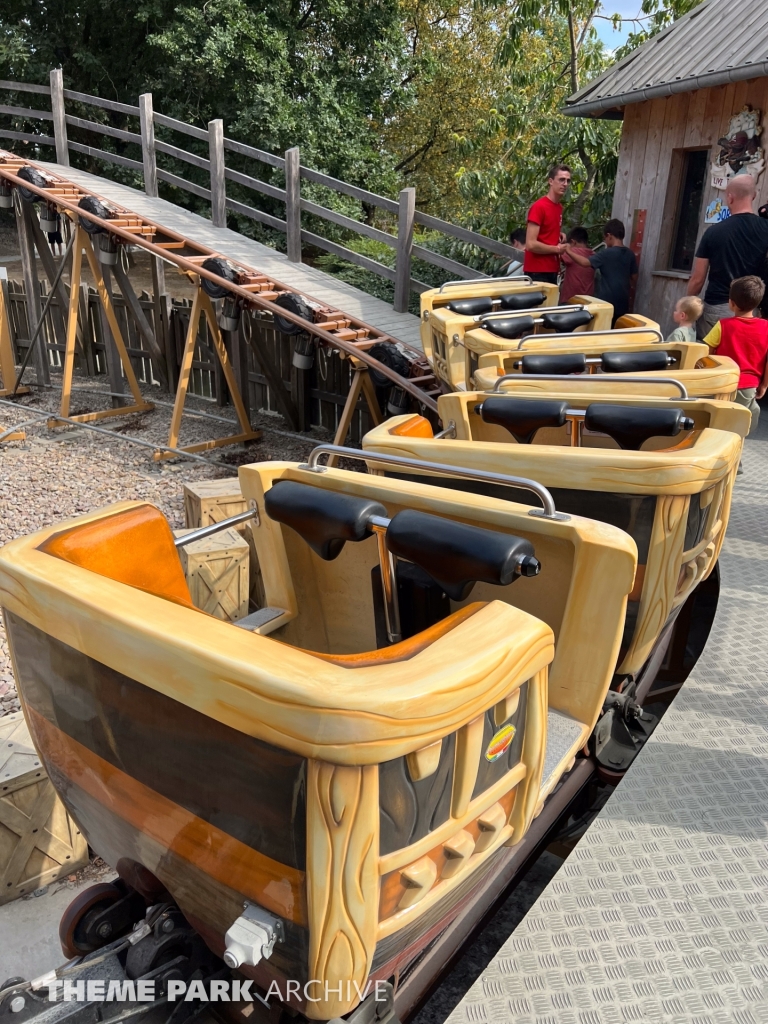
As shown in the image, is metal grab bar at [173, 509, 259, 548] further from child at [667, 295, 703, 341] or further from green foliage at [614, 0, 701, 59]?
green foliage at [614, 0, 701, 59]

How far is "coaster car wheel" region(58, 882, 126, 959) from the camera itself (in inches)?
69.1

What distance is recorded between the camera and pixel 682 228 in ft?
25.1

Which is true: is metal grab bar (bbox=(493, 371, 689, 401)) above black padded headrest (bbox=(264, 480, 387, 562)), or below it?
above

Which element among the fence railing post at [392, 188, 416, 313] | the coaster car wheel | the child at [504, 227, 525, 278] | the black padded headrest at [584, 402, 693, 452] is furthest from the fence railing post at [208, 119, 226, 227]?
the coaster car wheel

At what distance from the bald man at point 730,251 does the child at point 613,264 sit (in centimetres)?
149

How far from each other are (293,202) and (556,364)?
630 cm

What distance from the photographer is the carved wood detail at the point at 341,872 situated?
1.15 m

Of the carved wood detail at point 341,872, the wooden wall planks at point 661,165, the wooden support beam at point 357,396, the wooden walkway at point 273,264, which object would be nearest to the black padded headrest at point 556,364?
the carved wood detail at point 341,872

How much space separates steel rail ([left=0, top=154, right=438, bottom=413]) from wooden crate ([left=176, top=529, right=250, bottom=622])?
10.4 feet

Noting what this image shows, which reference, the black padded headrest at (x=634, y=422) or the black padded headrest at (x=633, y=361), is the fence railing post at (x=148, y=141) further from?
the black padded headrest at (x=634, y=422)

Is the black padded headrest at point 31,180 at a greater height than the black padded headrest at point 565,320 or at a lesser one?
greater

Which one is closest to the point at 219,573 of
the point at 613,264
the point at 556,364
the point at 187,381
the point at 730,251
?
the point at 556,364

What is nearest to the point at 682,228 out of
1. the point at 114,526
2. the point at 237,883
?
the point at 114,526

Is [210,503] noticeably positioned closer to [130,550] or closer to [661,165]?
[130,550]
